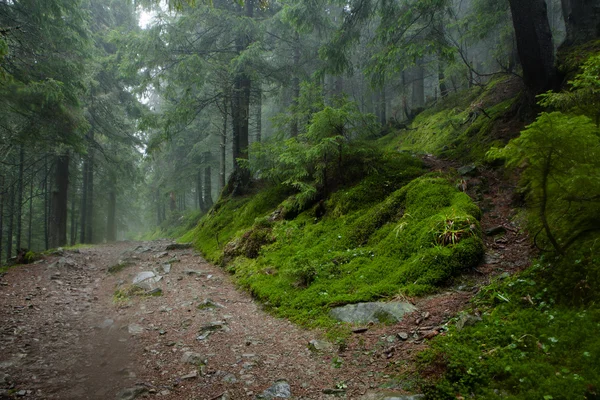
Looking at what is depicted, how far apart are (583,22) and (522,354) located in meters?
8.61

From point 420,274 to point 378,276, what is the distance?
66 cm

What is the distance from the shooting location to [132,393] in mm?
3002

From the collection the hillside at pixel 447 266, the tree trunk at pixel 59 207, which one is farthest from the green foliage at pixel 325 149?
the tree trunk at pixel 59 207

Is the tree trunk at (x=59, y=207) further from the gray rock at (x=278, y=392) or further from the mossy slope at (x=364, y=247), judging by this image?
the gray rock at (x=278, y=392)

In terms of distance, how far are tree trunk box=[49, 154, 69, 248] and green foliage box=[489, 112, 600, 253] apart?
1773 centimetres

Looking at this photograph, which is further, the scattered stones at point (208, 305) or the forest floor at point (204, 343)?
the scattered stones at point (208, 305)

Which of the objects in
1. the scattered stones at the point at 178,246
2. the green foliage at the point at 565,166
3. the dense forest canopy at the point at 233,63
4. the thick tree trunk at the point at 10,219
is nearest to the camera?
the green foliage at the point at 565,166

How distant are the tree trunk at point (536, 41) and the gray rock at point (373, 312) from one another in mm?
5669

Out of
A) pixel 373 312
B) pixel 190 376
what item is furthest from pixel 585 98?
pixel 190 376

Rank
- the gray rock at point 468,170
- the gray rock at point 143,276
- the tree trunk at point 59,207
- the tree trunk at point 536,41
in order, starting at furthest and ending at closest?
1. the tree trunk at point 59,207
2. the gray rock at point 143,276
3. the gray rock at point 468,170
4. the tree trunk at point 536,41

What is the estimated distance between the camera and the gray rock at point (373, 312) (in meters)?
3.99

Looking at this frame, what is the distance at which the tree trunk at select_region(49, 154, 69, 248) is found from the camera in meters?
14.6

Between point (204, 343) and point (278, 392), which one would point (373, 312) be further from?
point (204, 343)

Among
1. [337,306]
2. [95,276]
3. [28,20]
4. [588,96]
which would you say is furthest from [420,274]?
[28,20]
